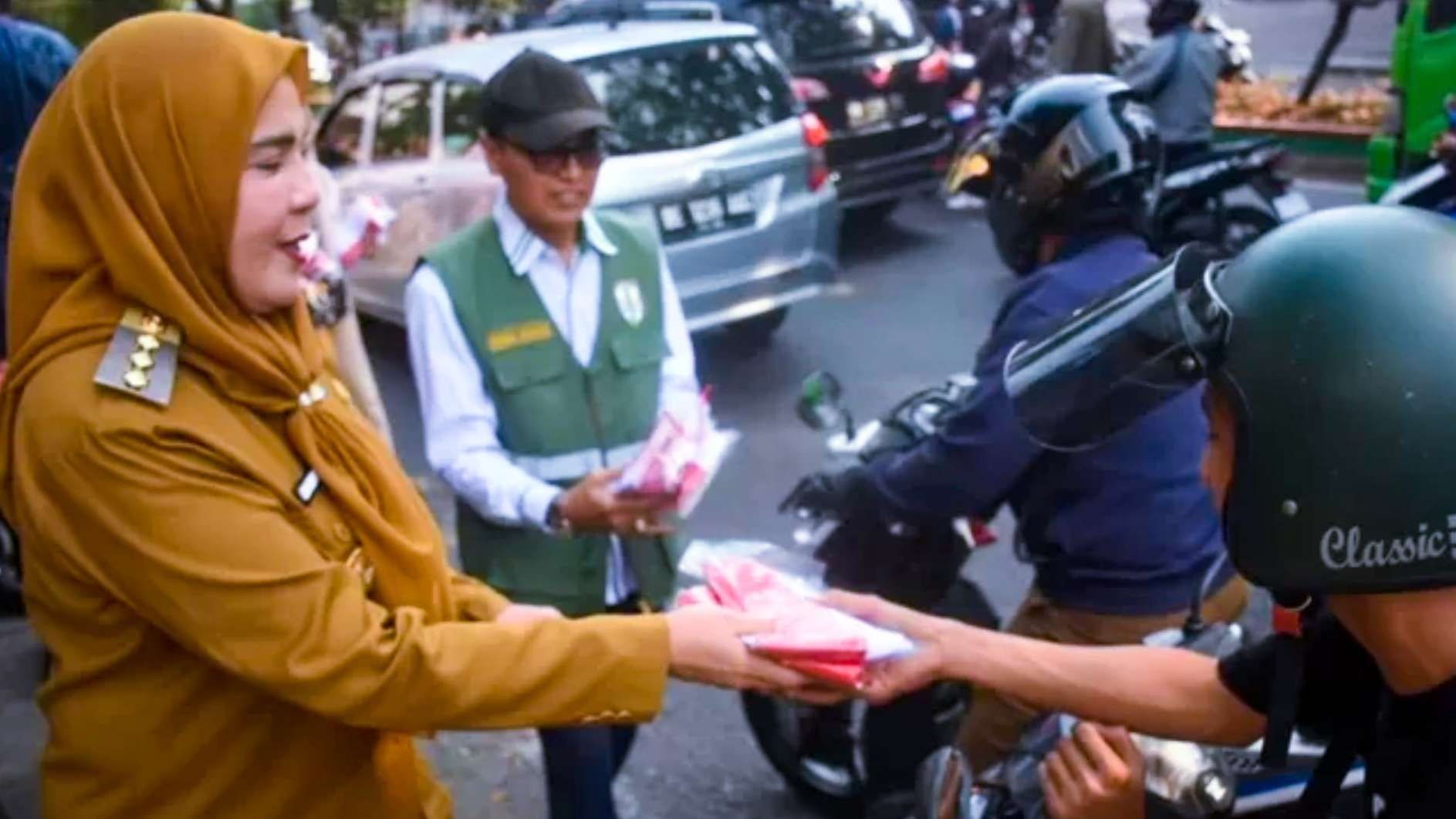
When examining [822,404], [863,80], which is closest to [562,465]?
[822,404]

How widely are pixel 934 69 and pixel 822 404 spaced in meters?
7.49

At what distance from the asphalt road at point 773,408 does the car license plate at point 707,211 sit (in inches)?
33.2

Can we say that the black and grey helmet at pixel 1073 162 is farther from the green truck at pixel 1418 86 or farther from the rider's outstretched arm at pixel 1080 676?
the green truck at pixel 1418 86

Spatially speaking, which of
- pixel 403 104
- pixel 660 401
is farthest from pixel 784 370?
pixel 660 401

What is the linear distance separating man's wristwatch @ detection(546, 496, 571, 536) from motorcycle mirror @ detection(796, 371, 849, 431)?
3.07 feet

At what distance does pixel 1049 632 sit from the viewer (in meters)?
3.28

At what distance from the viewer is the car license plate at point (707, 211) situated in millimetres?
8031

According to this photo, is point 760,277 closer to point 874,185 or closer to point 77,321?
point 874,185

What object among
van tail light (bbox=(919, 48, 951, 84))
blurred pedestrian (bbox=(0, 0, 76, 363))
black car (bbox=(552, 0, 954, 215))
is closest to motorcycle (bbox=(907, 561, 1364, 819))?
blurred pedestrian (bbox=(0, 0, 76, 363))

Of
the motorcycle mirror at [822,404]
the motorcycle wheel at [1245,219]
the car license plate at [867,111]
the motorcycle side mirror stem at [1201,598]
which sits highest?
the motorcycle side mirror stem at [1201,598]

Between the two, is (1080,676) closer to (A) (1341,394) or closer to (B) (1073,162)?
(A) (1341,394)

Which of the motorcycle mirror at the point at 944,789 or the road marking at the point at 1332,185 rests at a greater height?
the motorcycle mirror at the point at 944,789

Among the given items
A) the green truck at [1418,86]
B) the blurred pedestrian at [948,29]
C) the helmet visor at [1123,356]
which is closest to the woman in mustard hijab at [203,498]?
the helmet visor at [1123,356]

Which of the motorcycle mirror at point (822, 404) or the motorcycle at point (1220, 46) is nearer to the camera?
the motorcycle mirror at point (822, 404)
